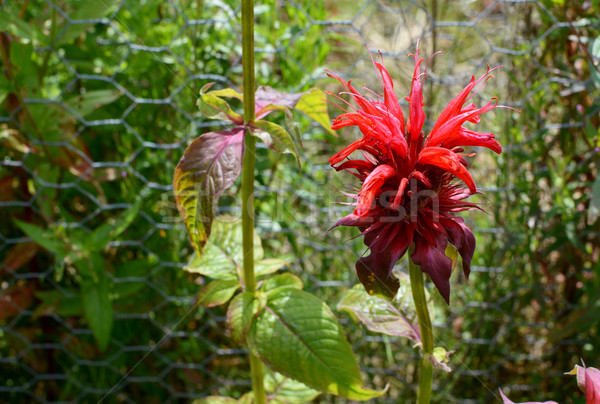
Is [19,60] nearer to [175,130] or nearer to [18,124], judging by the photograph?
[18,124]

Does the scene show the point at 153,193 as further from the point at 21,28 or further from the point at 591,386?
the point at 591,386

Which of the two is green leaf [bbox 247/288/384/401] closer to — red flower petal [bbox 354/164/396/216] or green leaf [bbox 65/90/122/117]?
red flower petal [bbox 354/164/396/216]

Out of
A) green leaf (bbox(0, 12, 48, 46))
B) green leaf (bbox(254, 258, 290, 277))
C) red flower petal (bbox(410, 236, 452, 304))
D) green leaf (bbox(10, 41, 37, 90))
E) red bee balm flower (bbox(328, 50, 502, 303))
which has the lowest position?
green leaf (bbox(254, 258, 290, 277))

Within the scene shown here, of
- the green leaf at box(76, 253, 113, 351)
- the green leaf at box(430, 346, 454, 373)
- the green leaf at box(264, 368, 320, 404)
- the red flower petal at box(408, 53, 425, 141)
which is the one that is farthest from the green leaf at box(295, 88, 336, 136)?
the green leaf at box(76, 253, 113, 351)

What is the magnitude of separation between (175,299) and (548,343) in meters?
0.73

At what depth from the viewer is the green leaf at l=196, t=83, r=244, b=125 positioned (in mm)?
588

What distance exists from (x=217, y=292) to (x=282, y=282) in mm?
90

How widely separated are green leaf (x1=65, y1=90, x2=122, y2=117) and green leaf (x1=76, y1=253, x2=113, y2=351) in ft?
0.83

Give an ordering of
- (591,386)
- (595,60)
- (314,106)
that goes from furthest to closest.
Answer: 1. (595,60)
2. (314,106)
3. (591,386)

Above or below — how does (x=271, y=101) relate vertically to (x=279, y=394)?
above

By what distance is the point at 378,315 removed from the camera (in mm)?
626

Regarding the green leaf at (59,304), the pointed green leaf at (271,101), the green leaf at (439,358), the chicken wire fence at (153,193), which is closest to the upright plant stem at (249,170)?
the pointed green leaf at (271,101)

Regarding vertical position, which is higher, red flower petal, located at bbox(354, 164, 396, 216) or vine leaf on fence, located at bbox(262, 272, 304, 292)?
red flower petal, located at bbox(354, 164, 396, 216)

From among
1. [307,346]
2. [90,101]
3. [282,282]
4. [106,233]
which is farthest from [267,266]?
[90,101]
